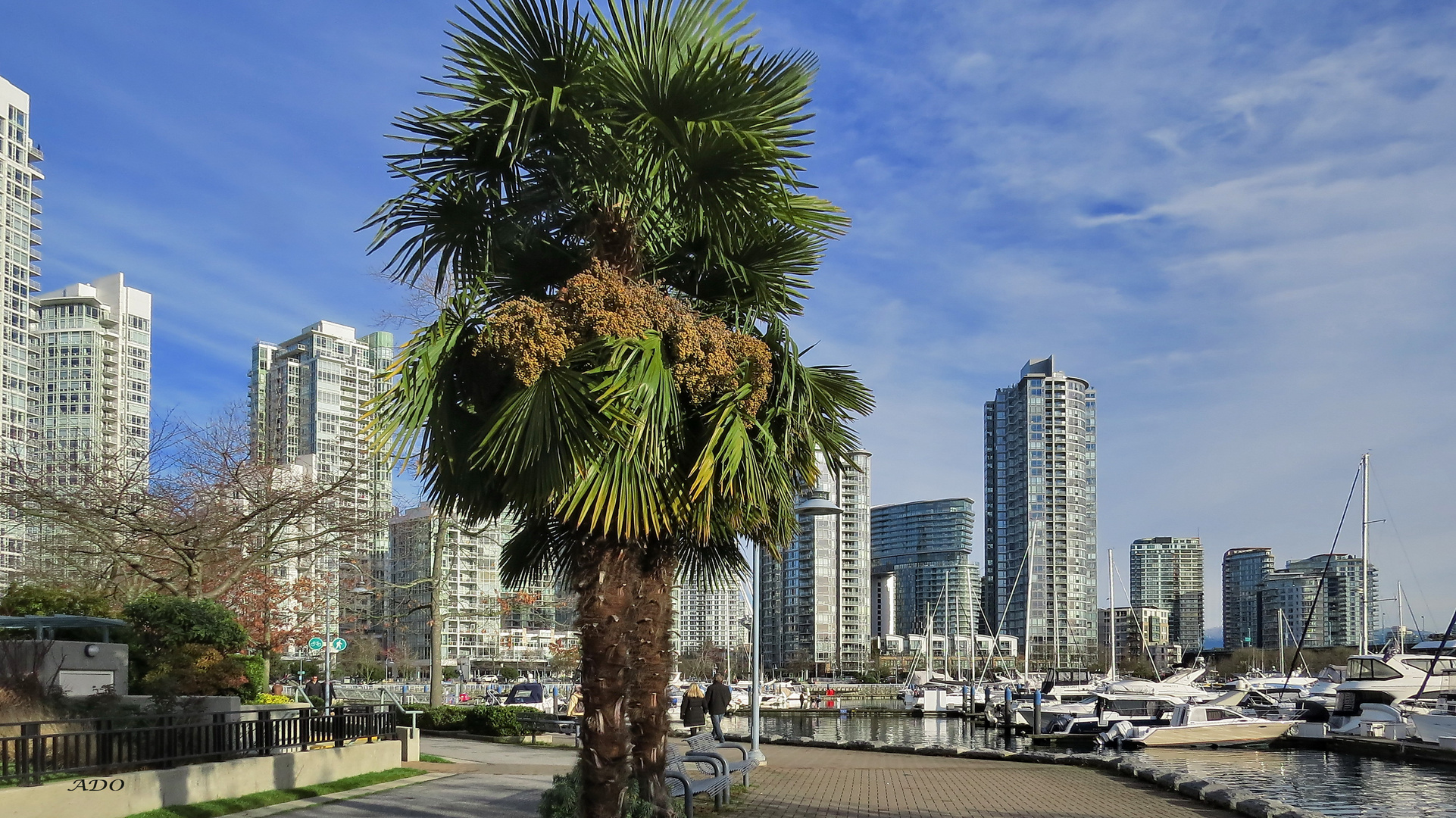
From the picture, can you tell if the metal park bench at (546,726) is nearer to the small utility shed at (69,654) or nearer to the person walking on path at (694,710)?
the person walking on path at (694,710)

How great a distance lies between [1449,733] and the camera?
1543 inches

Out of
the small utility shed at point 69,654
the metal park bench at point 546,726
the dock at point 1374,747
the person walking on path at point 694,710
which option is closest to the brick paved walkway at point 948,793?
the person walking on path at point 694,710

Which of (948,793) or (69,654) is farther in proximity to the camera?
(69,654)

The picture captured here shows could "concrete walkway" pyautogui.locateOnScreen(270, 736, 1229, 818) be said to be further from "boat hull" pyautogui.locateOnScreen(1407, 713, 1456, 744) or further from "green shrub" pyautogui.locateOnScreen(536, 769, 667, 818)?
"boat hull" pyautogui.locateOnScreen(1407, 713, 1456, 744)

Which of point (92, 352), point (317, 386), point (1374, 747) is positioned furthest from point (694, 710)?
point (92, 352)

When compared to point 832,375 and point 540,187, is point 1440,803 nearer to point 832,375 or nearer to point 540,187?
point 832,375

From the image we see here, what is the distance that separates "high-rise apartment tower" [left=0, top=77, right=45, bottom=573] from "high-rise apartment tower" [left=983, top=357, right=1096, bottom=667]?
126 meters

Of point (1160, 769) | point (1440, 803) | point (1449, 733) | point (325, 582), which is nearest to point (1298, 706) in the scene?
point (1449, 733)

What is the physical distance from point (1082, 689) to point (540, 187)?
7257 centimetres

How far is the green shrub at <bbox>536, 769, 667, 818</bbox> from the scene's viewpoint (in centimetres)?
995

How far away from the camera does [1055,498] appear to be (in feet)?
545

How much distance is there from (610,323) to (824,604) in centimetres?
17318

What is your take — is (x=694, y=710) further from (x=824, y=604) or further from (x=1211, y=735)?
(x=824, y=604)

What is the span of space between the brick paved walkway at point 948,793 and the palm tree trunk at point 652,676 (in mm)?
4502
